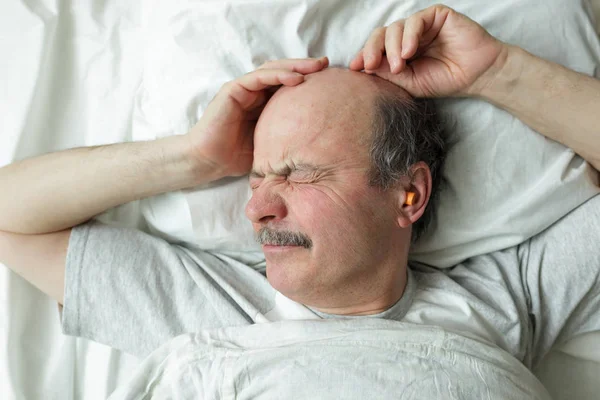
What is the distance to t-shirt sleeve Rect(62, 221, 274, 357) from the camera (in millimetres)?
1199

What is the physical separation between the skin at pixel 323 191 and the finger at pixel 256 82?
2 cm

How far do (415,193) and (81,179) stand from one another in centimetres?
69

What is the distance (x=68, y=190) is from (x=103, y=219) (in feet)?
0.58

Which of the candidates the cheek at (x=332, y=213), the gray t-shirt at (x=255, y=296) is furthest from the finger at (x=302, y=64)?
the gray t-shirt at (x=255, y=296)

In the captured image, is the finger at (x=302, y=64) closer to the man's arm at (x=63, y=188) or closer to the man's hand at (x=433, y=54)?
the man's hand at (x=433, y=54)

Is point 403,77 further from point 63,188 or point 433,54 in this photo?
point 63,188

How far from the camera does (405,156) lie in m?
1.14

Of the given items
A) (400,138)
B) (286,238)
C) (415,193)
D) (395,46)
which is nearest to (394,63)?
(395,46)

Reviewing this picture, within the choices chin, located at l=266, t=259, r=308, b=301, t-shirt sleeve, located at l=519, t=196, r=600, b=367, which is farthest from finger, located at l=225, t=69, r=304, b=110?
t-shirt sleeve, located at l=519, t=196, r=600, b=367

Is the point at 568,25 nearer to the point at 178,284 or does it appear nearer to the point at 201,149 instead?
the point at 201,149

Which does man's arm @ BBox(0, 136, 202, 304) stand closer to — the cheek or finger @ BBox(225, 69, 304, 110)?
finger @ BBox(225, 69, 304, 110)

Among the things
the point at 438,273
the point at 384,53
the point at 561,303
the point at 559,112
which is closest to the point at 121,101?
the point at 384,53

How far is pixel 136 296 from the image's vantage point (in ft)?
3.94

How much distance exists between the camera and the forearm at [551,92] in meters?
1.14
